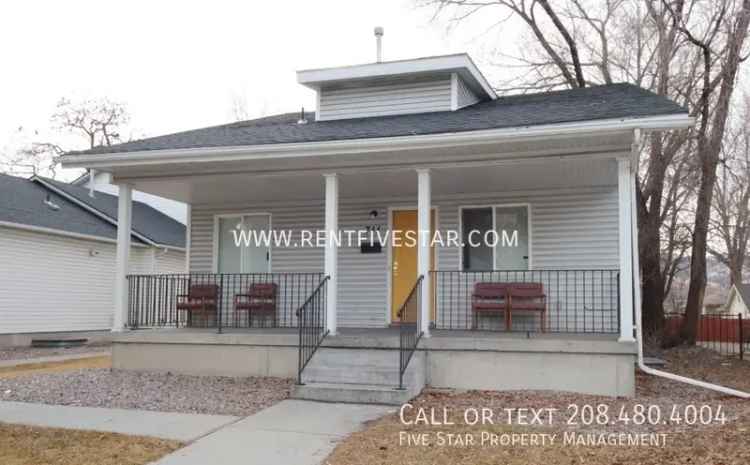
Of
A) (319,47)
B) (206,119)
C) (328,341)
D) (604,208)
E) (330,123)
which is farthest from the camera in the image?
(206,119)

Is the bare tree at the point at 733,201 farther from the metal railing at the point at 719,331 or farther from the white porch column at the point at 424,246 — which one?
the white porch column at the point at 424,246

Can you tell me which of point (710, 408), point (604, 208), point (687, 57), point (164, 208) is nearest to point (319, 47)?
point (164, 208)

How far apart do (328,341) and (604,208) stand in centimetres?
493

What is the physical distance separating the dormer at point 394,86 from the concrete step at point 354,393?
5454 mm

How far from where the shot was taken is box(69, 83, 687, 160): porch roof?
838cm

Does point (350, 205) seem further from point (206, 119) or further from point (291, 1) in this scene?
point (206, 119)

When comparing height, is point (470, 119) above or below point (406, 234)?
above

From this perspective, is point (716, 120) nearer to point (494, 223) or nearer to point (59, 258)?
point (494, 223)

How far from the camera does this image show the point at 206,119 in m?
38.9

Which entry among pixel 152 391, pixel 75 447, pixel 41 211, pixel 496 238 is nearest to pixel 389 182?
pixel 496 238

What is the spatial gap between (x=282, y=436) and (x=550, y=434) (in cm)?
248

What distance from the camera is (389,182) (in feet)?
34.6

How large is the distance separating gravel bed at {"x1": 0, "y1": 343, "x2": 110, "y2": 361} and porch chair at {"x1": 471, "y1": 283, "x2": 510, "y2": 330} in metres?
9.37

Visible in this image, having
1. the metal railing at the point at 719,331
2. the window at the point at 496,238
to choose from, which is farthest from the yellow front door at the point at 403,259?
the metal railing at the point at 719,331
